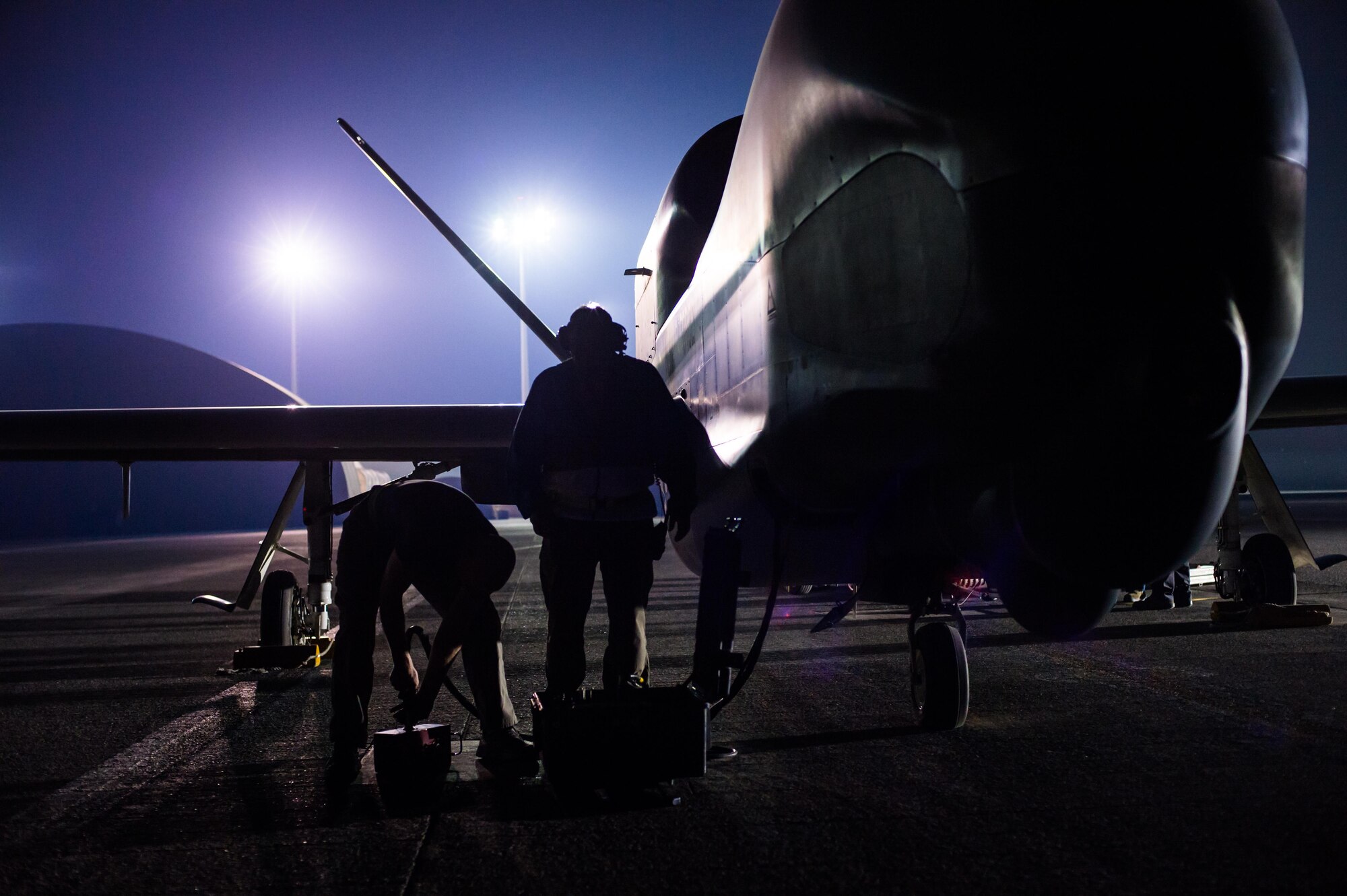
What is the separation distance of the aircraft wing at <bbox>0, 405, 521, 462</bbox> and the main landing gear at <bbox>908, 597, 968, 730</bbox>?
13.2 feet

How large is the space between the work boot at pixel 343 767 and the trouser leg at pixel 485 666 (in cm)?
52

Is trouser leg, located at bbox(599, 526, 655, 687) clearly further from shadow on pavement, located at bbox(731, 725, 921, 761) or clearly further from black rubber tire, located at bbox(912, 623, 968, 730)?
black rubber tire, located at bbox(912, 623, 968, 730)

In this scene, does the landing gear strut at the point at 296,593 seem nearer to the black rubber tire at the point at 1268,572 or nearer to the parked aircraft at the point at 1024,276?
the parked aircraft at the point at 1024,276

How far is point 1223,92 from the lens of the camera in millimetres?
2254

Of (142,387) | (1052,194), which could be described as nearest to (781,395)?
(1052,194)

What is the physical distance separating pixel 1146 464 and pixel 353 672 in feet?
9.82

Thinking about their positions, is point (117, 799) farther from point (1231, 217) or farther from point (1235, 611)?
point (1235, 611)

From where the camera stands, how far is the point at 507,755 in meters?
3.55

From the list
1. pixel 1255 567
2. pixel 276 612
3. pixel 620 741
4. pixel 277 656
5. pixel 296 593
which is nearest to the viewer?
pixel 620 741

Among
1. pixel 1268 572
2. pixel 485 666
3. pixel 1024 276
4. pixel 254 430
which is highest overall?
pixel 1024 276

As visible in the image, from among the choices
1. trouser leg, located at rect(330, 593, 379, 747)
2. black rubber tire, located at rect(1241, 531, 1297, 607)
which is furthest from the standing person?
black rubber tire, located at rect(1241, 531, 1297, 607)

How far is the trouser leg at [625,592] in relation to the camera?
3.54 metres

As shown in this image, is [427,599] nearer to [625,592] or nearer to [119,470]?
[625,592]

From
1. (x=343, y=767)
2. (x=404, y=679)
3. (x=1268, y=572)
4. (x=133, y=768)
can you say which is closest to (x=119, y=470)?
(x=133, y=768)
